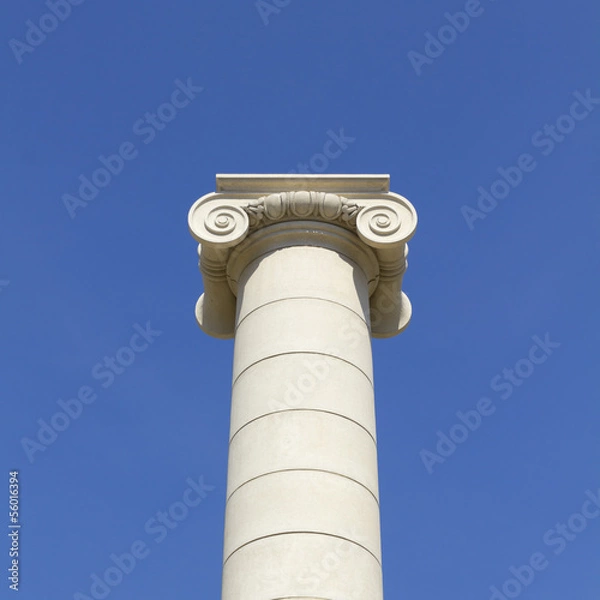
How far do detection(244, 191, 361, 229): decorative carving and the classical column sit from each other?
0.10 ft

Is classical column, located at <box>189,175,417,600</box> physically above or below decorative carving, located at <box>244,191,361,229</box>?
below

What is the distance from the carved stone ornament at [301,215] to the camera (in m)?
26.8

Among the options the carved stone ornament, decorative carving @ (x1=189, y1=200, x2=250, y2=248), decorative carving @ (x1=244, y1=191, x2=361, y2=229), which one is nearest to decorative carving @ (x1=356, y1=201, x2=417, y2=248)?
the carved stone ornament

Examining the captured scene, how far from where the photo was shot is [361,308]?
25.7m

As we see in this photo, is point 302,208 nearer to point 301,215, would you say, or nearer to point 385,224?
point 301,215

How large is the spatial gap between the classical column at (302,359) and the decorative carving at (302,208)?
0.10ft

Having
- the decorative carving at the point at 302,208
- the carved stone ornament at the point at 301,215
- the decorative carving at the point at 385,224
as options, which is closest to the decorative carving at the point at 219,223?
the carved stone ornament at the point at 301,215

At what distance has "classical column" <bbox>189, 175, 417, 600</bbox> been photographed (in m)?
20.8

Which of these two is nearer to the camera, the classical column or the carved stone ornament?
the classical column

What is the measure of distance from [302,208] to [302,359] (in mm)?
4899

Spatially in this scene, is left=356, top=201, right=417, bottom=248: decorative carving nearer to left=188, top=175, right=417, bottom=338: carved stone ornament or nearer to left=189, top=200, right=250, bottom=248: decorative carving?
left=188, top=175, right=417, bottom=338: carved stone ornament

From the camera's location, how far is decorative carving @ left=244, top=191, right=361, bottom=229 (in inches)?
1054

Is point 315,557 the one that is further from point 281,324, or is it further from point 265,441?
point 281,324

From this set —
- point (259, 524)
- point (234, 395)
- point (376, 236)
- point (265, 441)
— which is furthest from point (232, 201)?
point (259, 524)
